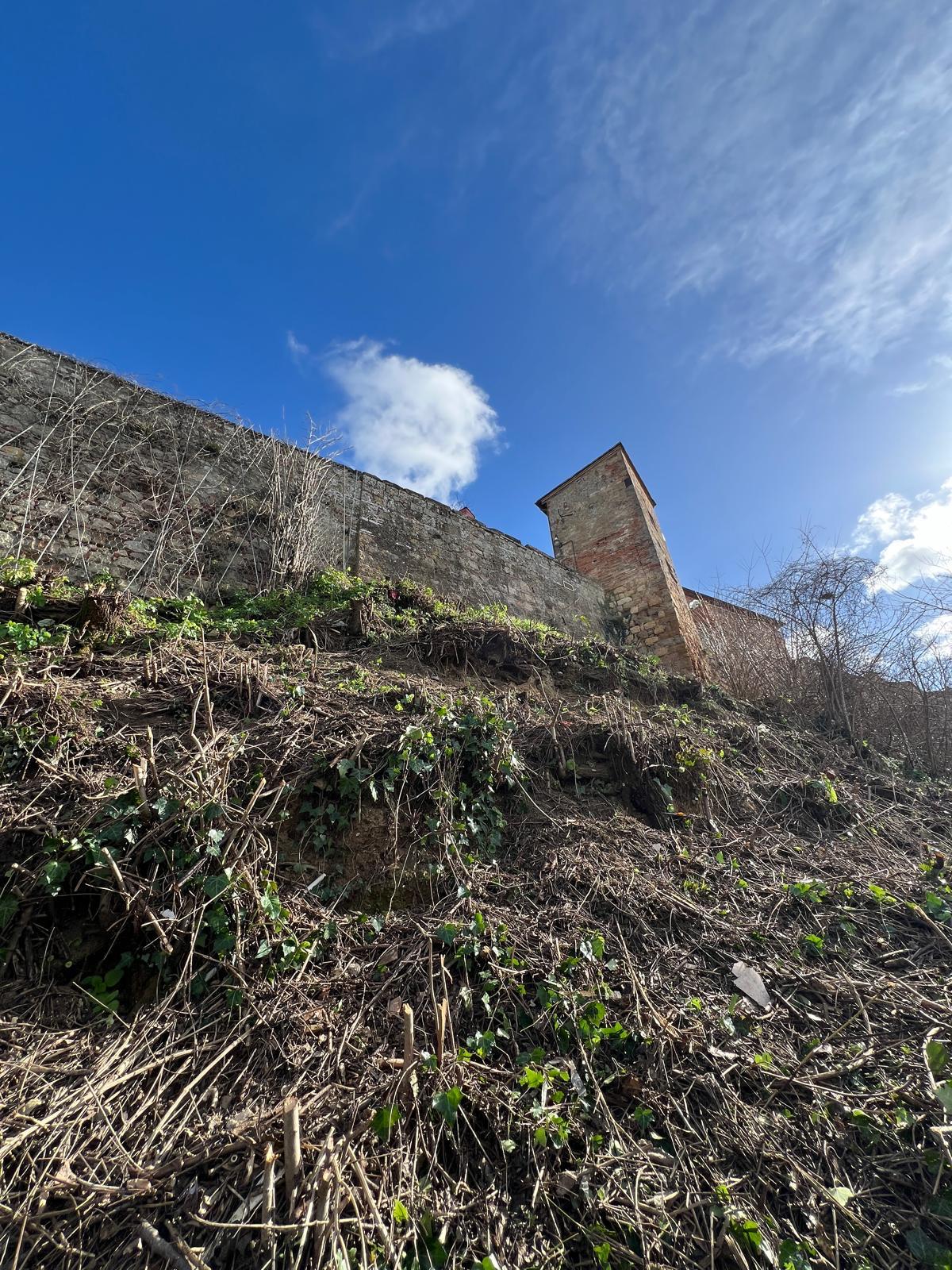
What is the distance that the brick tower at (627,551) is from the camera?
33.4 feet

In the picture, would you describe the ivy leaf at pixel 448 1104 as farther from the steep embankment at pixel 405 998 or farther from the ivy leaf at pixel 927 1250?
the ivy leaf at pixel 927 1250

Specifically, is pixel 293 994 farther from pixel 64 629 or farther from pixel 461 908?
pixel 64 629

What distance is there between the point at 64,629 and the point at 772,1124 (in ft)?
16.8

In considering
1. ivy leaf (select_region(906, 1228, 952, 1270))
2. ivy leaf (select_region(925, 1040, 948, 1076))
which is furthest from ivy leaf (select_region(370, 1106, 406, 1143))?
ivy leaf (select_region(925, 1040, 948, 1076))

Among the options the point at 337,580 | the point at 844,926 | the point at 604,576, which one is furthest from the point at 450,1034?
the point at 604,576

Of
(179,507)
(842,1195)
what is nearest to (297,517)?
(179,507)

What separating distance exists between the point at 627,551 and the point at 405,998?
1046 cm

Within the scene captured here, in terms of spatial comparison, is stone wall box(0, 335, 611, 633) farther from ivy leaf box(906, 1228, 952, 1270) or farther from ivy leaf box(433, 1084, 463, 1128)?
ivy leaf box(906, 1228, 952, 1270)

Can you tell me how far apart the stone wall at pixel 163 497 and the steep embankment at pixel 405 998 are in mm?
1811

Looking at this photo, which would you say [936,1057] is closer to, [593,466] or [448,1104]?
[448,1104]

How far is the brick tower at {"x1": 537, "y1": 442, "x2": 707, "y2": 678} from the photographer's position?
10195 millimetres

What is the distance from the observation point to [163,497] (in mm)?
5961

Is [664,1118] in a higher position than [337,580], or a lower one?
lower

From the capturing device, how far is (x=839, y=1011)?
2740 millimetres
